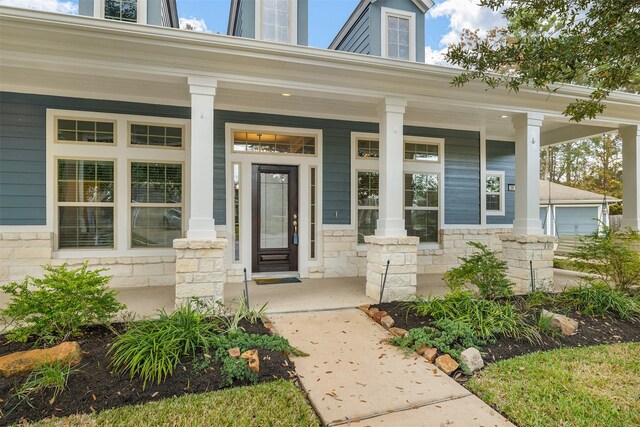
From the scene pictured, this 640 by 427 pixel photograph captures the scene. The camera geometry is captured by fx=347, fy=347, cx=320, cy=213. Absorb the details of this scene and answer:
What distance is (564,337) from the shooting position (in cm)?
332

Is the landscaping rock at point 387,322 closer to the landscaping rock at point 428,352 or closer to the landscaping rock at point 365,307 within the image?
the landscaping rock at point 365,307

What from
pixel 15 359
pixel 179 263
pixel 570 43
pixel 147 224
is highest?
pixel 570 43

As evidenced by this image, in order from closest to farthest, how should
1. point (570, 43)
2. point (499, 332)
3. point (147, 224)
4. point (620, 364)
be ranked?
point (570, 43) → point (620, 364) → point (499, 332) → point (147, 224)

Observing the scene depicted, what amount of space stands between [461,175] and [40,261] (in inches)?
287

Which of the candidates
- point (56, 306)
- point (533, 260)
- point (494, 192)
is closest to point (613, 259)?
point (533, 260)

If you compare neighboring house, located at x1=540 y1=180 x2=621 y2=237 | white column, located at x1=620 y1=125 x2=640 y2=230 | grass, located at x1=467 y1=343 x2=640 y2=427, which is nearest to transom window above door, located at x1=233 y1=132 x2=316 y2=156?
grass, located at x1=467 y1=343 x2=640 y2=427

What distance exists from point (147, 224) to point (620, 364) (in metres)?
5.87

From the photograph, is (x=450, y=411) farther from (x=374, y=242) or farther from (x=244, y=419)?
(x=374, y=242)

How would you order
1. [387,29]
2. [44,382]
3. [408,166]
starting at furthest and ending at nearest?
[408,166], [387,29], [44,382]

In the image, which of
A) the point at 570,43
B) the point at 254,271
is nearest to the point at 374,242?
the point at 254,271

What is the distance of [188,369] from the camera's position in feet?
8.25

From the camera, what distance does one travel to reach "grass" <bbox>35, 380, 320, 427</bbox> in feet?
6.57

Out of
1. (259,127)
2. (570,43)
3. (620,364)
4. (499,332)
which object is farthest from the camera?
(259,127)

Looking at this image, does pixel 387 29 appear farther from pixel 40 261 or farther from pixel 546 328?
pixel 40 261
